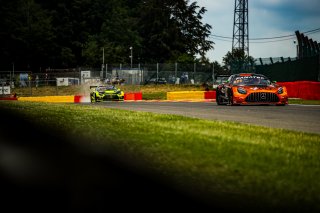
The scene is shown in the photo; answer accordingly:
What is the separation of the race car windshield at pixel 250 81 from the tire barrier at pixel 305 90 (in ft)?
15.1

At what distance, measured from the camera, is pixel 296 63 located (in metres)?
27.4

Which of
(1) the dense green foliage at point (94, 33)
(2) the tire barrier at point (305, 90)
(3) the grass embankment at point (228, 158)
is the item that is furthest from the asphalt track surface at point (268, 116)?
(1) the dense green foliage at point (94, 33)

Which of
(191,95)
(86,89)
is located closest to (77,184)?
(191,95)

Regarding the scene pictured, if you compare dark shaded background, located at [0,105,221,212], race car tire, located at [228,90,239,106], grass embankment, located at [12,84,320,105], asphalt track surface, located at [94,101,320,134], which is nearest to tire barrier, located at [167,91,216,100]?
grass embankment, located at [12,84,320,105]

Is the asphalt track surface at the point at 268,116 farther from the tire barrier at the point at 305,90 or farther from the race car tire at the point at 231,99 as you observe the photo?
the tire barrier at the point at 305,90

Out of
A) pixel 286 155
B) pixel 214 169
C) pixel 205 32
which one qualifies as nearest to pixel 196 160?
pixel 214 169

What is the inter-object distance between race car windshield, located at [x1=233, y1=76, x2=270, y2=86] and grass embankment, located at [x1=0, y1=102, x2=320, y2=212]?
10435 millimetres

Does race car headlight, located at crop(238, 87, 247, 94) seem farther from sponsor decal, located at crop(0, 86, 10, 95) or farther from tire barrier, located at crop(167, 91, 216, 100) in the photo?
sponsor decal, located at crop(0, 86, 10, 95)

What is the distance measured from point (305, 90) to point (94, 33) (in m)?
67.2

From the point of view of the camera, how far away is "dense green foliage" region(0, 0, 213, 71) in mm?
72312

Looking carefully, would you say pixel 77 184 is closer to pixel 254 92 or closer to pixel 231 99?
pixel 254 92

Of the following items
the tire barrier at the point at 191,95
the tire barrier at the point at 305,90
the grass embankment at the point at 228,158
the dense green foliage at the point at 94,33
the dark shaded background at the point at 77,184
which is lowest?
the tire barrier at the point at 191,95

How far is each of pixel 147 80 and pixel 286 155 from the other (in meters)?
40.2

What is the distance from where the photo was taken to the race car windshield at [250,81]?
60.0ft
